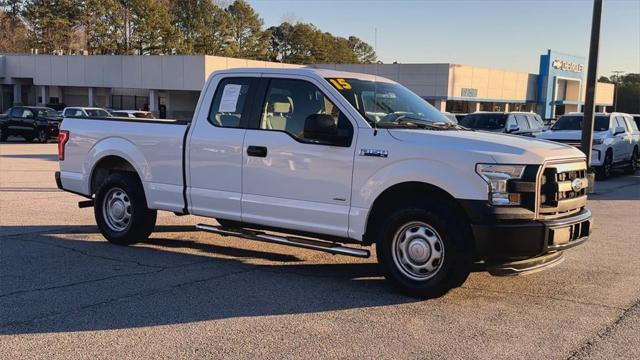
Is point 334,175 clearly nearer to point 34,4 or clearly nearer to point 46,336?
point 46,336

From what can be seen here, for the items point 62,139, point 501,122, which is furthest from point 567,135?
point 62,139

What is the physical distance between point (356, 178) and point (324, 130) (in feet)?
1.85

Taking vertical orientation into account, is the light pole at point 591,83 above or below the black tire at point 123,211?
above

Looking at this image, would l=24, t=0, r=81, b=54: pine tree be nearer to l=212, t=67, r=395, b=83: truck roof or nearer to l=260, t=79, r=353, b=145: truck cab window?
l=212, t=67, r=395, b=83: truck roof

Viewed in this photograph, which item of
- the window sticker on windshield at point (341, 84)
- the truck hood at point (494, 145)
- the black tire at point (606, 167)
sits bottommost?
the black tire at point (606, 167)

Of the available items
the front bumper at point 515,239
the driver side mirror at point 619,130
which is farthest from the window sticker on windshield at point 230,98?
the driver side mirror at point 619,130

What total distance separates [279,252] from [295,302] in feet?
7.26

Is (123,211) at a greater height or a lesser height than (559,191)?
lesser

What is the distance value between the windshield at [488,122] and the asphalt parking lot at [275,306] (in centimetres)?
1148

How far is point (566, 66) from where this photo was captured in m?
62.8

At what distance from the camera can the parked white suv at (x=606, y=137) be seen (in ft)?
60.0

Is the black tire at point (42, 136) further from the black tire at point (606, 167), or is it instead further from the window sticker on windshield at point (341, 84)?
the window sticker on windshield at point (341, 84)

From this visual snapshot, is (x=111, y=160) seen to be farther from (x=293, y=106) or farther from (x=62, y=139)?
(x=293, y=106)

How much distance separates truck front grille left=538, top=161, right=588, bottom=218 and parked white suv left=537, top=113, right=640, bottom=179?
12.2 metres
